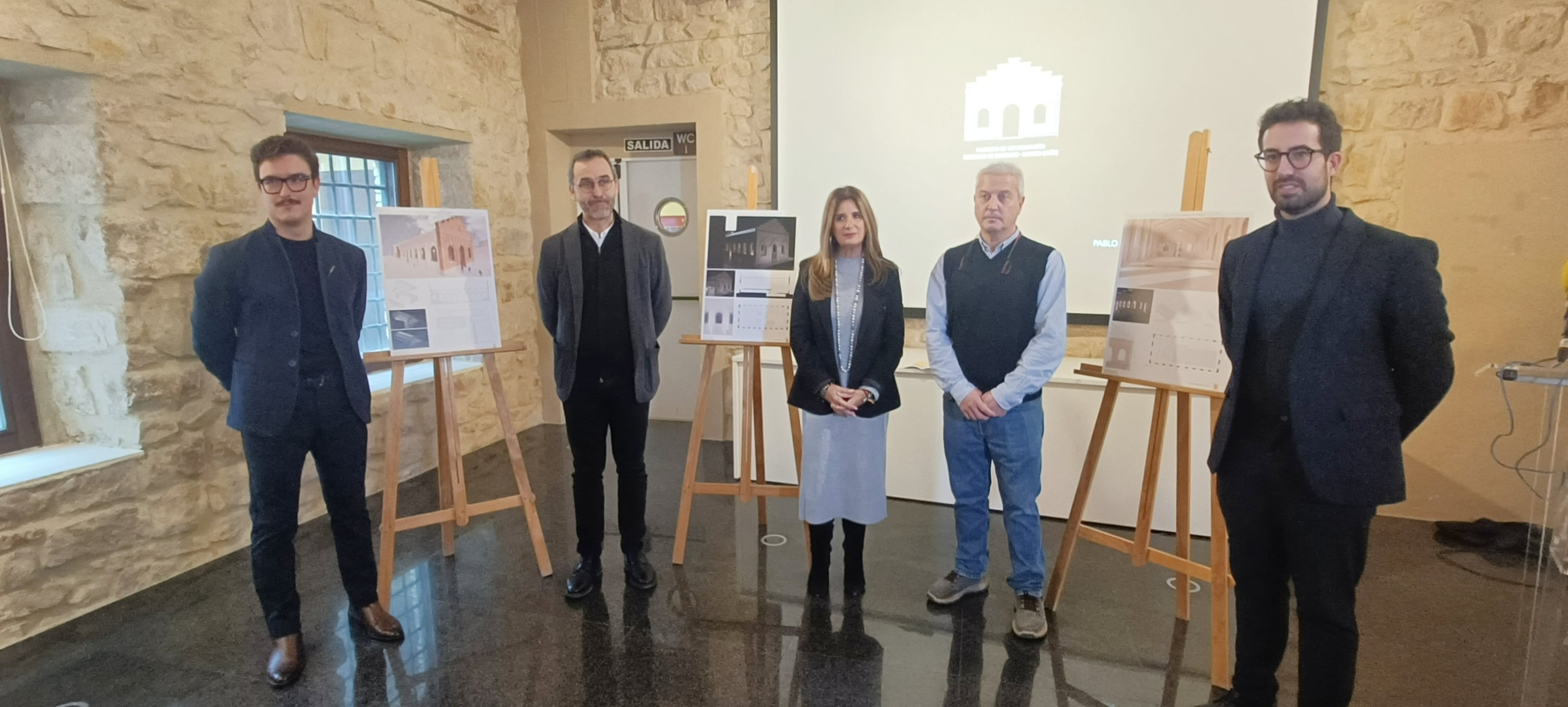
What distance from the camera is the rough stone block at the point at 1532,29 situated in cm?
318

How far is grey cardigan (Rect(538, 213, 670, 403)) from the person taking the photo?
2.64 metres

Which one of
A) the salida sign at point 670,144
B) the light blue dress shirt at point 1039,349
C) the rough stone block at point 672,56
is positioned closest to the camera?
the light blue dress shirt at point 1039,349

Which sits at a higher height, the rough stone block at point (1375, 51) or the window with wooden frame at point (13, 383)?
the rough stone block at point (1375, 51)

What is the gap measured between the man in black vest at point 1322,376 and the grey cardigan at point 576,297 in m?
1.85

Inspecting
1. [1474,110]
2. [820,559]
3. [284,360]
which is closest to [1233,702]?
[820,559]

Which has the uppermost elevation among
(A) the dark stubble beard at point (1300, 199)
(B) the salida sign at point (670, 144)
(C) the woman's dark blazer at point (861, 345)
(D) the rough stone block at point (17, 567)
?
(B) the salida sign at point (670, 144)

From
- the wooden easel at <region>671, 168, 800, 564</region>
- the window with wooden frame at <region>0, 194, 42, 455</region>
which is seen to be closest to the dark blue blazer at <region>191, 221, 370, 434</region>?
the window with wooden frame at <region>0, 194, 42, 455</region>

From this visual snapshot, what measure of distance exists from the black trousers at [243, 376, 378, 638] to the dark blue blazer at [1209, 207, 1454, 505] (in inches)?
106

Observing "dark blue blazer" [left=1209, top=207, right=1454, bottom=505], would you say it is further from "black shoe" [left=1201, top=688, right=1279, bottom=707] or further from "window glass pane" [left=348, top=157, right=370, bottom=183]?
"window glass pane" [left=348, top=157, right=370, bottom=183]

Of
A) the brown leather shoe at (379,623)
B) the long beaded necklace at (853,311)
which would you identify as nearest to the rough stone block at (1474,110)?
the long beaded necklace at (853,311)

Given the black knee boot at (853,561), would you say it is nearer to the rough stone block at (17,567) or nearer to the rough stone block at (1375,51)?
the rough stone block at (17,567)

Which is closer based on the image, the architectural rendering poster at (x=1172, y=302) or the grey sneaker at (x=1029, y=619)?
the architectural rendering poster at (x=1172, y=302)

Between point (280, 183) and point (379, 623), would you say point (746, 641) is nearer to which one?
point (379, 623)

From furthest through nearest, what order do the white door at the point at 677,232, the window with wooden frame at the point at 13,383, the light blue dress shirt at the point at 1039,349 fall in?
the white door at the point at 677,232, the window with wooden frame at the point at 13,383, the light blue dress shirt at the point at 1039,349
